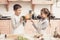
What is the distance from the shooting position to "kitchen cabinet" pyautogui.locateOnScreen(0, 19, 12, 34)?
7.29 feet

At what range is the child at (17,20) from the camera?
89.0 inches

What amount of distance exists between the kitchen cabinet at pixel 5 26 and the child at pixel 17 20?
65 mm

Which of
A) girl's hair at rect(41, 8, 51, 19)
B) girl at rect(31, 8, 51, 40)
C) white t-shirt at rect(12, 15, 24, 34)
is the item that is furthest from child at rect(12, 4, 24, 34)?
girl's hair at rect(41, 8, 51, 19)

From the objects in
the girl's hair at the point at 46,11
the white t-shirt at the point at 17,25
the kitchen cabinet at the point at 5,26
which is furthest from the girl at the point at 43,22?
the kitchen cabinet at the point at 5,26

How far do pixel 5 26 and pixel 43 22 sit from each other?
530 mm

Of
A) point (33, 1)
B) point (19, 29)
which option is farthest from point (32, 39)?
point (33, 1)

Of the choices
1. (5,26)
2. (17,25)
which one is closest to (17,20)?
(17,25)

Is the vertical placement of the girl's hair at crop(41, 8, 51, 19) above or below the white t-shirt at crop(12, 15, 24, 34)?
above

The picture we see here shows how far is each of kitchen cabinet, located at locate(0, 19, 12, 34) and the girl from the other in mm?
346

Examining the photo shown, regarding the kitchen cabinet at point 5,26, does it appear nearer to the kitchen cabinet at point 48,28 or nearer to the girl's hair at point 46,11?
the kitchen cabinet at point 48,28

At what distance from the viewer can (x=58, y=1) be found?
7.36 ft

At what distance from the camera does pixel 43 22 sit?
228 cm

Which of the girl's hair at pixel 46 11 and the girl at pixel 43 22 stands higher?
the girl's hair at pixel 46 11

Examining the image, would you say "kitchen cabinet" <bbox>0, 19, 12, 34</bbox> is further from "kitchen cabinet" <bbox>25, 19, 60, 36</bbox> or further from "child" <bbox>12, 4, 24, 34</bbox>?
"kitchen cabinet" <bbox>25, 19, 60, 36</bbox>
